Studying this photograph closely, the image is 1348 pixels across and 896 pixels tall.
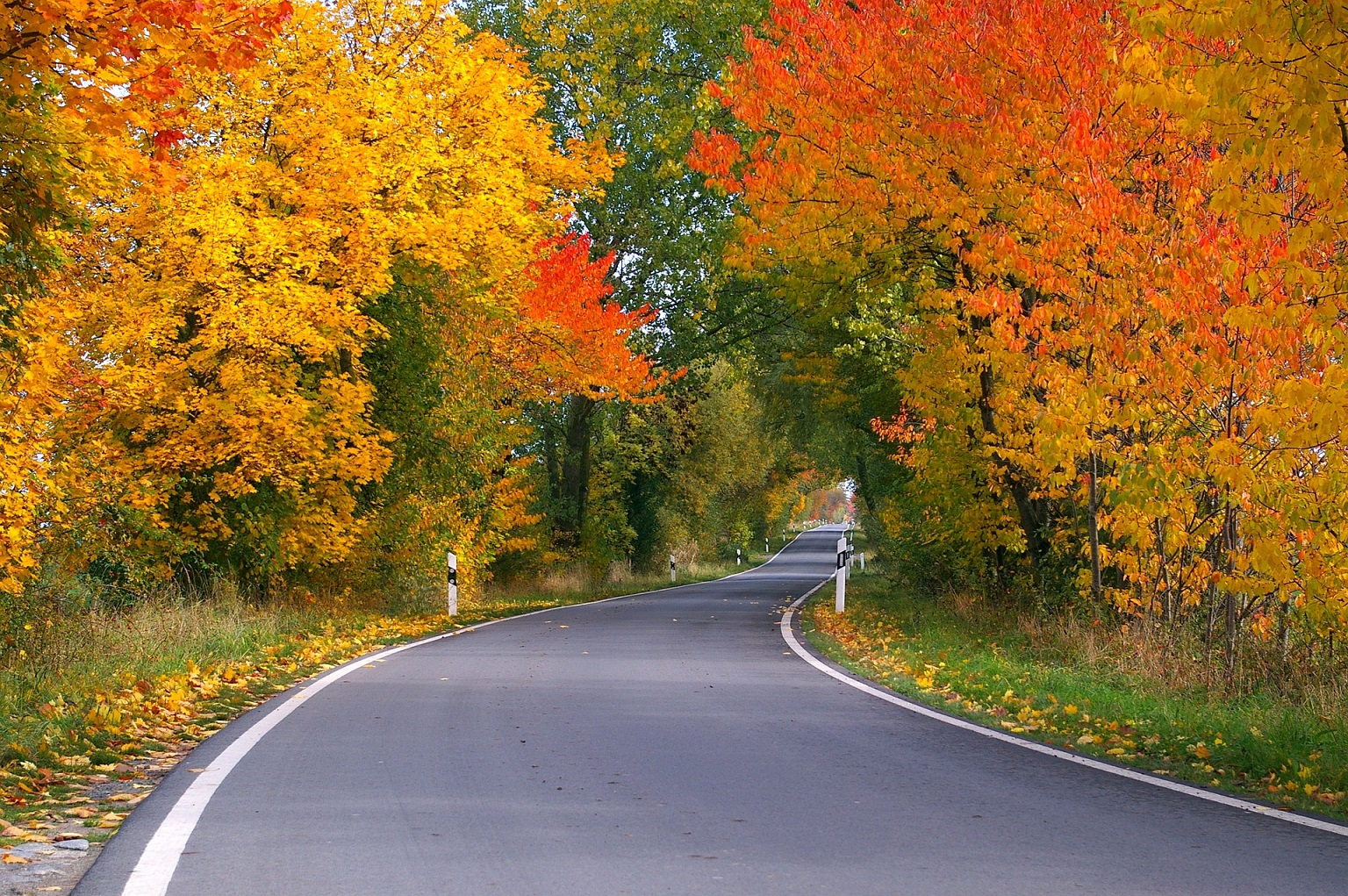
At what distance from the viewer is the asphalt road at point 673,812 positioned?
18.3 ft

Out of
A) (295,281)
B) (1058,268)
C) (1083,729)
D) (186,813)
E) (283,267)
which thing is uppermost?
(283,267)

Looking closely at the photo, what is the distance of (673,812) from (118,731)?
4388 millimetres

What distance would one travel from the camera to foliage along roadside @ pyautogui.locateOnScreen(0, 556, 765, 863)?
22.9 ft

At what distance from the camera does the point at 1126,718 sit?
10039 millimetres

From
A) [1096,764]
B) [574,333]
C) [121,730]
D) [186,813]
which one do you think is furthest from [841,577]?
[186,813]

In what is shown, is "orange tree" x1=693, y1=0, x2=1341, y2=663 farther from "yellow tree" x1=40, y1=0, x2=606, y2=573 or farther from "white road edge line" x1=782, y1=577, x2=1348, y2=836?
"yellow tree" x1=40, y1=0, x2=606, y2=573

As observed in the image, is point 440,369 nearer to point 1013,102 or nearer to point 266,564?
point 266,564

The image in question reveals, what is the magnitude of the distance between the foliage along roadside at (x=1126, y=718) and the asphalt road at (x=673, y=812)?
670 mm

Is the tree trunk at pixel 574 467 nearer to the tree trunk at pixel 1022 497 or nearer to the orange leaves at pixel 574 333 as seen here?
the orange leaves at pixel 574 333

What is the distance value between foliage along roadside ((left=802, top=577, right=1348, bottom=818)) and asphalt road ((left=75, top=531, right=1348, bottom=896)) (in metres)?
0.67

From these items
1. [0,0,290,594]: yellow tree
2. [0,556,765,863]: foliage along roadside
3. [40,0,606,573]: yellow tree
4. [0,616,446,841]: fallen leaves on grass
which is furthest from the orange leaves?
[0,0,290,594]: yellow tree

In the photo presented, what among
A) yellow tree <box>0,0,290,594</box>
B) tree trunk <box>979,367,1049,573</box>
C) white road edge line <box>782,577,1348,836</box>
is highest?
yellow tree <box>0,0,290,594</box>

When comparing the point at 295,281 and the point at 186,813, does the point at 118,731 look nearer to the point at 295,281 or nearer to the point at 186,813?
the point at 186,813

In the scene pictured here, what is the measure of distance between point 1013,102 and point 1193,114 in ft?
21.7
